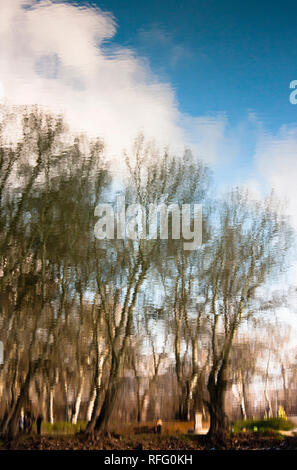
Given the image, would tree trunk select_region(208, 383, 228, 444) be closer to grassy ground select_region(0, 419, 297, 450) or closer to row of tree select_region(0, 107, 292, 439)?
row of tree select_region(0, 107, 292, 439)

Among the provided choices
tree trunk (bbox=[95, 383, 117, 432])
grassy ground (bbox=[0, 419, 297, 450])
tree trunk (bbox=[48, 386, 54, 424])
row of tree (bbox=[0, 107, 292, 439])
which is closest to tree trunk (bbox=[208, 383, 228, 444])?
row of tree (bbox=[0, 107, 292, 439])

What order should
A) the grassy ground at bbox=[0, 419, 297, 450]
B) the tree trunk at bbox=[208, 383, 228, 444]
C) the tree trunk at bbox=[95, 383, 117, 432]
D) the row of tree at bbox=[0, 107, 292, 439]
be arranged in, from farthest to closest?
the row of tree at bbox=[0, 107, 292, 439], the tree trunk at bbox=[208, 383, 228, 444], the tree trunk at bbox=[95, 383, 117, 432], the grassy ground at bbox=[0, 419, 297, 450]

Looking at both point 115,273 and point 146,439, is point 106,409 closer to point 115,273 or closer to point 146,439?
point 146,439

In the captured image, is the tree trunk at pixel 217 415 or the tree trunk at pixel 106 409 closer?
the tree trunk at pixel 106 409

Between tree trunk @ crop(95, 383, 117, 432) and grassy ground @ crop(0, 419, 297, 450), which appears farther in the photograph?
tree trunk @ crop(95, 383, 117, 432)

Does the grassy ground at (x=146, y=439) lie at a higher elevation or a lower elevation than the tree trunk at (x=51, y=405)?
lower

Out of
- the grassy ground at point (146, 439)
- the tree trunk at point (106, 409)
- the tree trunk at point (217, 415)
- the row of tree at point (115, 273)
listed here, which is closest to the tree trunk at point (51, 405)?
the row of tree at point (115, 273)

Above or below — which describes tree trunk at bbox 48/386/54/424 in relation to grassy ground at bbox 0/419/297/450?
above

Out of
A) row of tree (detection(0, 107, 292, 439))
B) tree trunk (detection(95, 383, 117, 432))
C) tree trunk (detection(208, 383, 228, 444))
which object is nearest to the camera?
tree trunk (detection(95, 383, 117, 432))

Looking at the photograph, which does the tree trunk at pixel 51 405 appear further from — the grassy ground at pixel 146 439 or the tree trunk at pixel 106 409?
the tree trunk at pixel 106 409

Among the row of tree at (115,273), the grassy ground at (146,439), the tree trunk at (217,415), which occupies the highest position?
the row of tree at (115,273)

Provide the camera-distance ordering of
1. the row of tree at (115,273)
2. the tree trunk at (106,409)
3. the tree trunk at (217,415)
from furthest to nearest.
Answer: the row of tree at (115,273) → the tree trunk at (217,415) → the tree trunk at (106,409)

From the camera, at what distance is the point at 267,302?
36.6 ft

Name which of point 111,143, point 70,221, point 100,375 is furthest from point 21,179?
point 100,375
